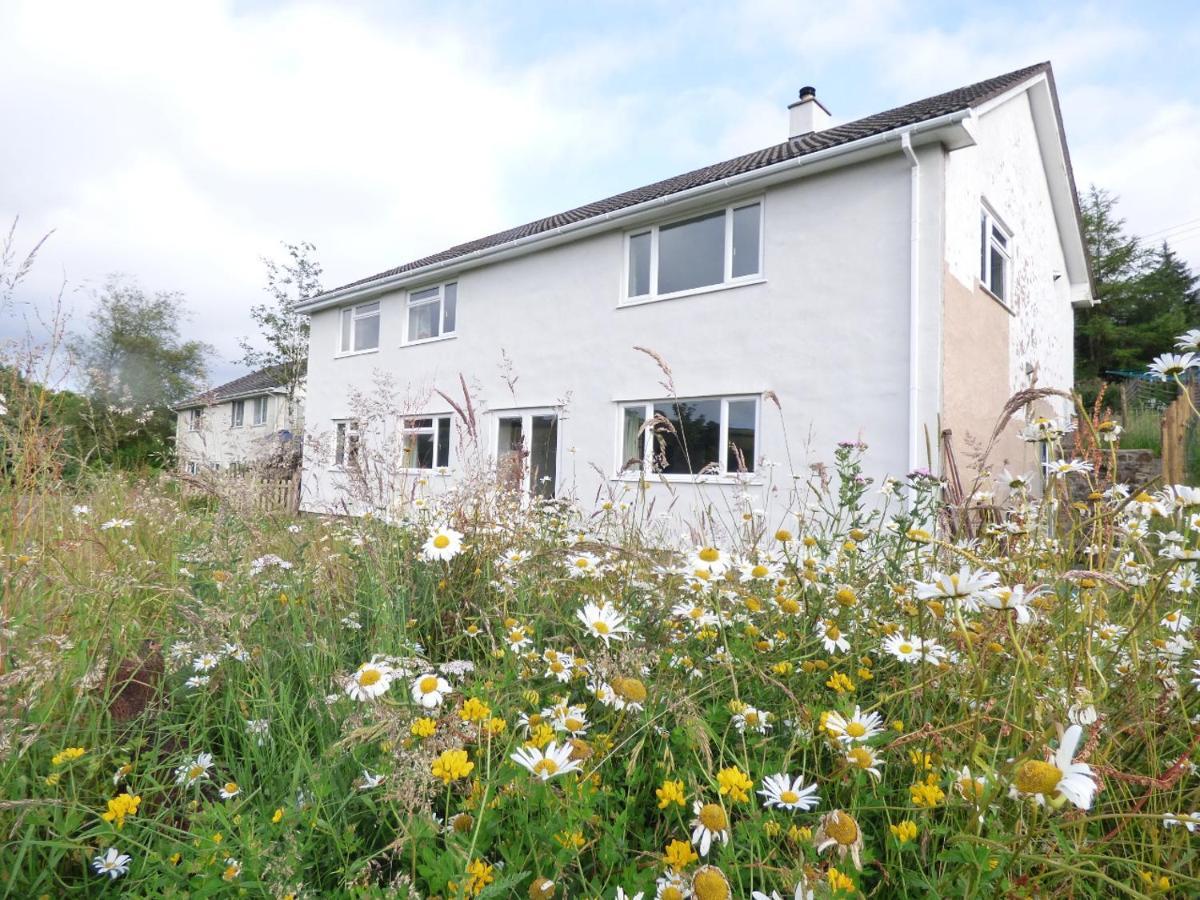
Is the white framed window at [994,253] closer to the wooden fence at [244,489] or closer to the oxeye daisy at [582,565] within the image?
the oxeye daisy at [582,565]

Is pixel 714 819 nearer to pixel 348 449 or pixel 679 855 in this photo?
pixel 679 855

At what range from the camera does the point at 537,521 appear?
3127 mm

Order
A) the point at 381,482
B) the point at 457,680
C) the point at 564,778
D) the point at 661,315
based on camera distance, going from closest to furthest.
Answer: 1. the point at 564,778
2. the point at 457,680
3. the point at 381,482
4. the point at 661,315

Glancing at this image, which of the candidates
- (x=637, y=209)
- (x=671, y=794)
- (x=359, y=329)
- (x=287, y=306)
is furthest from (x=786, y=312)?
(x=287, y=306)

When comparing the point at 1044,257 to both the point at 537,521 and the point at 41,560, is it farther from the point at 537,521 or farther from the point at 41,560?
the point at 41,560

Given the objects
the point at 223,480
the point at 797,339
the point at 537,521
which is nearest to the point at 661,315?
the point at 797,339

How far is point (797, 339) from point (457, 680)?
22.8 feet

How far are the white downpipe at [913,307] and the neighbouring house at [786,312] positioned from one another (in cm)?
2

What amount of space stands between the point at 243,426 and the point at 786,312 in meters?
17.0

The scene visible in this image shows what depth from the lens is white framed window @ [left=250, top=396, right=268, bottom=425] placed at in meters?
23.4

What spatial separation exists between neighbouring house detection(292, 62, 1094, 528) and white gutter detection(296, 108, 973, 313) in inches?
1.3

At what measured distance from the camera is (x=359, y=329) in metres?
14.2

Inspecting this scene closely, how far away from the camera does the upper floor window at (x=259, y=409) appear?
23.4 metres

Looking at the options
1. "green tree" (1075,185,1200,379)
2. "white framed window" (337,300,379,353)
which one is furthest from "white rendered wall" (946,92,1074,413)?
"green tree" (1075,185,1200,379)
